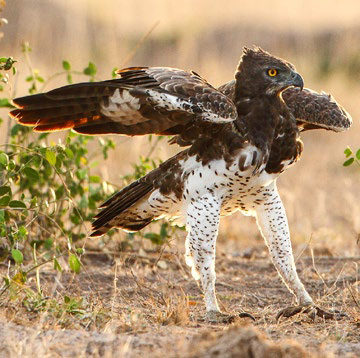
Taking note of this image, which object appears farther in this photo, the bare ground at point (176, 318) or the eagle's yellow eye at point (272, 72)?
the eagle's yellow eye at point (272, 72)

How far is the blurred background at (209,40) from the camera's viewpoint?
12562 millimetres

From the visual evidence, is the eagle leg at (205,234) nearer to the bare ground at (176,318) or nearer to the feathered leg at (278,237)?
the bare ground at (176,318)

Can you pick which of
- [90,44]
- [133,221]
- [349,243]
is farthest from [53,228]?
[90,44]

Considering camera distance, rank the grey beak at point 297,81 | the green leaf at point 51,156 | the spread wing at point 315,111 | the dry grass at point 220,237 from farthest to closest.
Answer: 1. the spread wing at point 315,111
2. the grey beak at point 297,81
3. the green leaf at point 51,156
4. the dry grass at point 220,237

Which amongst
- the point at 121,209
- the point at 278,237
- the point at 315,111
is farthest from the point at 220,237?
the point at 315,111

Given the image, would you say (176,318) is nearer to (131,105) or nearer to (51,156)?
(51,156)

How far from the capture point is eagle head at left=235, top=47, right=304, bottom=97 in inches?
211

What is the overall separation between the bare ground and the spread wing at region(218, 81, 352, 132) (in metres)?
1.04

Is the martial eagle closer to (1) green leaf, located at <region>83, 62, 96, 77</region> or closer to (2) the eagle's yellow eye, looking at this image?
(2) the eagle's yellow eye

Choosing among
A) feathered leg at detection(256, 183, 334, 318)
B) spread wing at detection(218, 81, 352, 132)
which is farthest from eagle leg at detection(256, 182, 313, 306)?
spread wing at detection(218, 81, 352, 132)

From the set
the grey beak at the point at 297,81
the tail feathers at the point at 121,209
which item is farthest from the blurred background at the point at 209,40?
the grey beak at the point at 297,81

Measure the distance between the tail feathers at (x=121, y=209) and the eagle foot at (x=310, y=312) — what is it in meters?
1.20

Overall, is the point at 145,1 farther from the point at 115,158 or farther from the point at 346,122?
the point at 346,122

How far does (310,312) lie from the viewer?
16.8 feet
